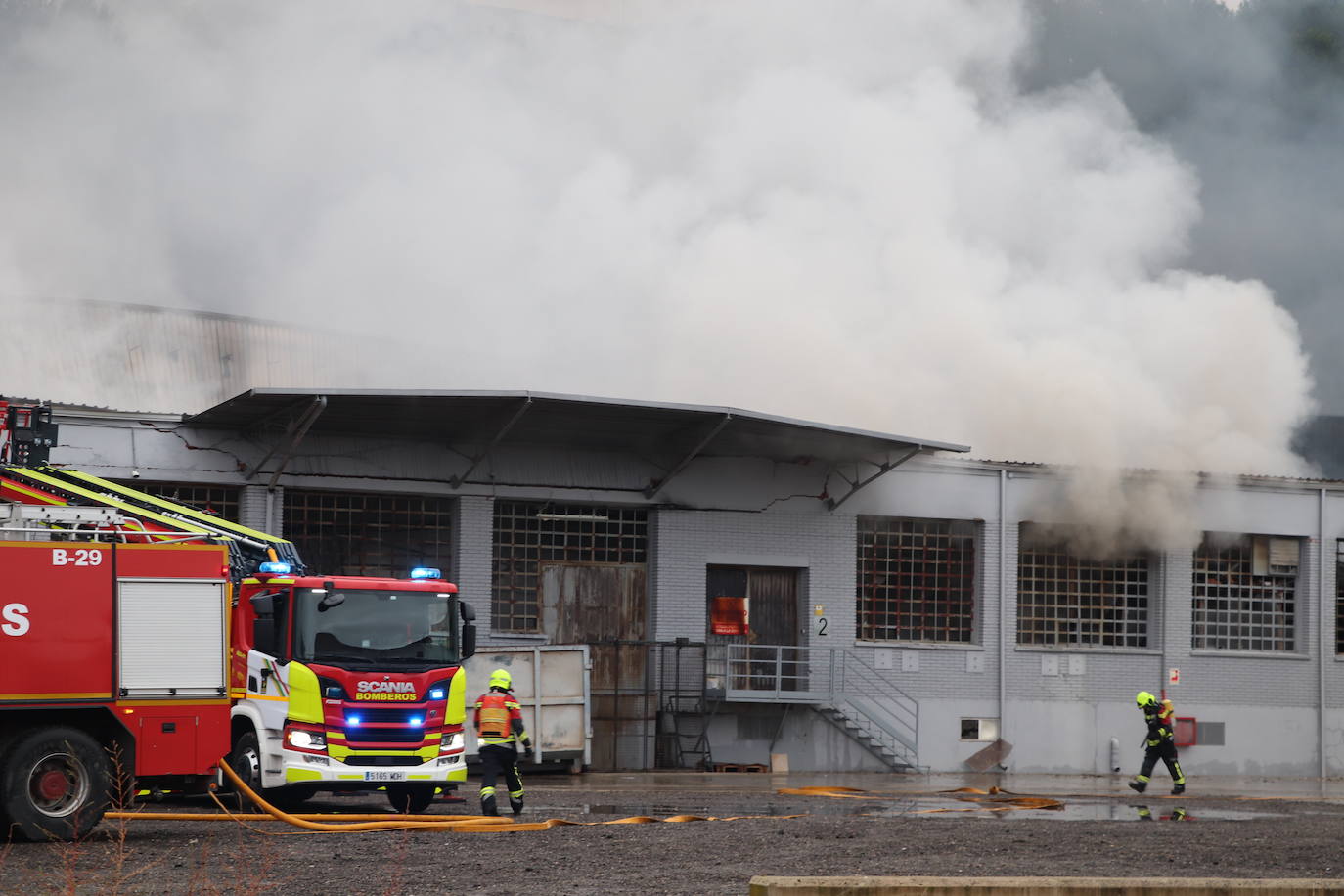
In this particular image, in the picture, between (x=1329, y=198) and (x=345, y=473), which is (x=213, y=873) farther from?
(x=1329, y=198)

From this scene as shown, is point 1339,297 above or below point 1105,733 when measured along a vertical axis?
above

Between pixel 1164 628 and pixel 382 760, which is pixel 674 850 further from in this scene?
pixel 1164 628

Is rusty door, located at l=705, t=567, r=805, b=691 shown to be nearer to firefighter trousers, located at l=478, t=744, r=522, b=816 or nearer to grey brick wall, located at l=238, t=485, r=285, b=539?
grey brick wall, located at l=238, t=485, r=285, b=539

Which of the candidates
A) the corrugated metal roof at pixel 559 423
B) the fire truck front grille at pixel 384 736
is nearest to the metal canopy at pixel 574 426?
the corrugated metal roof at pixel 559 423

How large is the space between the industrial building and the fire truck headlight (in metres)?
7.32

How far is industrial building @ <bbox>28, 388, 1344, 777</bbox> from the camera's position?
23.9m

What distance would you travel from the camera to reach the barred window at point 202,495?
23391 millimetres

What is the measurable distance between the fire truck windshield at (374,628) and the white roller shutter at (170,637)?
252cm

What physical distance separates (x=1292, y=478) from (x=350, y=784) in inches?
768

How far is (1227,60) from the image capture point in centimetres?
6875

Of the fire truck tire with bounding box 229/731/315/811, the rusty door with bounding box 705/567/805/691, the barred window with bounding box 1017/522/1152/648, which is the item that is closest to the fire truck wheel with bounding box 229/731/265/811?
the fire truck tire with bounding box 229/731/315/811

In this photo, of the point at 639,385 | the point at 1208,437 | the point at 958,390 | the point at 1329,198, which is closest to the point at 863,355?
the point at 958,390

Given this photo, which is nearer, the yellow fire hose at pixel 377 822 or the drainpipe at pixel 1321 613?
the yellow fire hose at pixel 377 822

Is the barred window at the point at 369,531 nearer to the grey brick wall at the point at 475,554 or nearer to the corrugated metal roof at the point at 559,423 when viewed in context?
the grey brick wall at the point at 475,554
